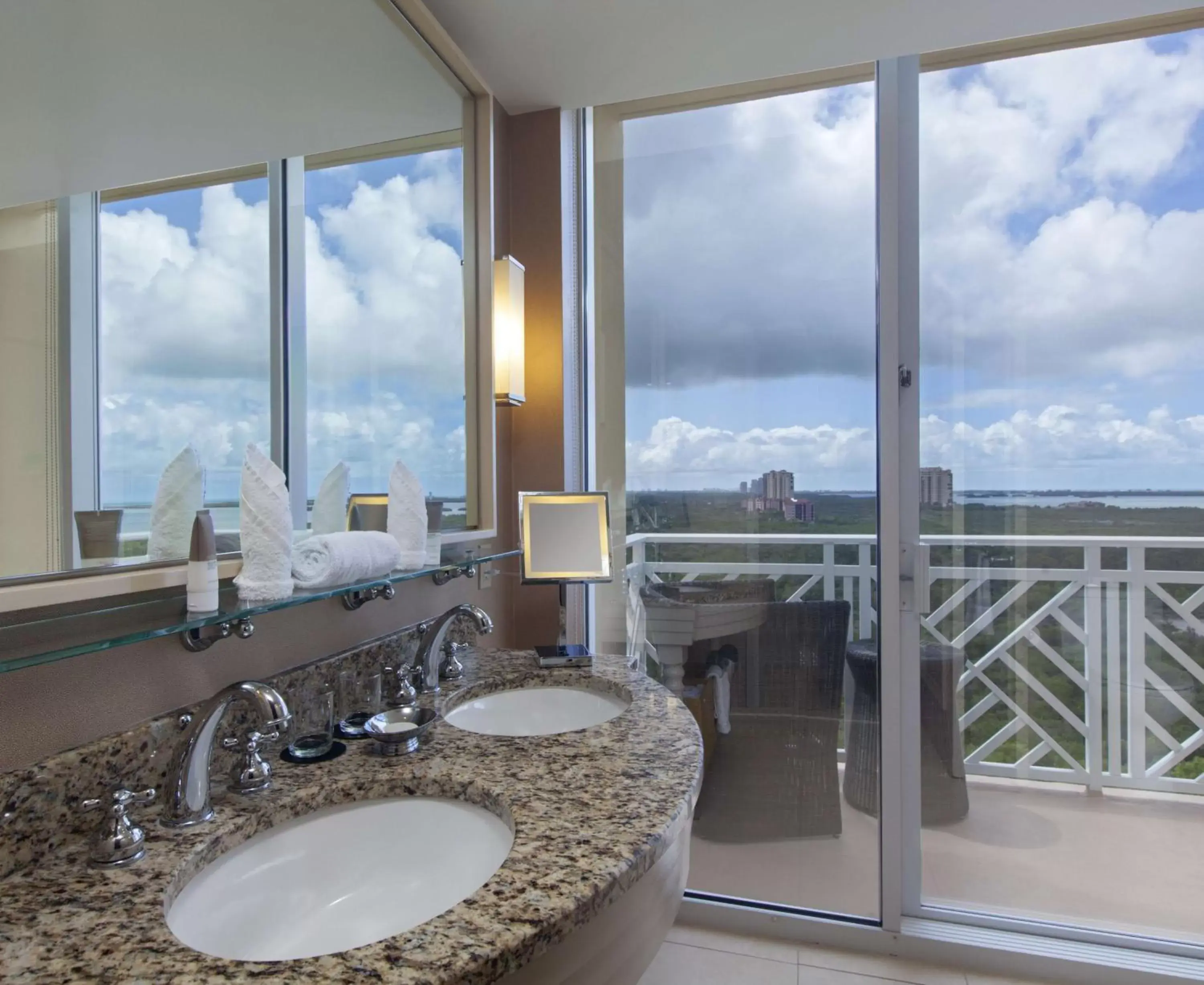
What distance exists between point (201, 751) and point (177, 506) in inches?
13.3

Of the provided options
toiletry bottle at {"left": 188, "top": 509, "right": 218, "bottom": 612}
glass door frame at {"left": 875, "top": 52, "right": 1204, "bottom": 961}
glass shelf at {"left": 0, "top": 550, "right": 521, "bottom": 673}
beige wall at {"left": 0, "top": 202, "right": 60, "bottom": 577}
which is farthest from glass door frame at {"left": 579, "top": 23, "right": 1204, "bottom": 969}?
beige wall at {"left": 0, "top": 202, "right": 60, "bottom": 577}

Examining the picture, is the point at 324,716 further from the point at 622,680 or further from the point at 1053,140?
the point at 1053,140

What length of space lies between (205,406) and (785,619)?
168 centimetres

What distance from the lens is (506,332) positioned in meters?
1.95

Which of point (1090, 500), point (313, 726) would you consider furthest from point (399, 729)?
point (1090, 500)

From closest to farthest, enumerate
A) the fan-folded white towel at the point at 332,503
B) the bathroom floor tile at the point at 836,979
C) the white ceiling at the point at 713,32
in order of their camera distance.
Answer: the fan-folded white towel at the point at 332,503 → the white ceiling at the point at 713,32 → the bathroom floor tile at the point at 836,979

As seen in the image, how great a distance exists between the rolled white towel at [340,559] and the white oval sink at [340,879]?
0.34 metres

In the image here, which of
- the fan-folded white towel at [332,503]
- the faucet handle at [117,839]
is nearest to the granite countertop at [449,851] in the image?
the faucet handle at [117,839]

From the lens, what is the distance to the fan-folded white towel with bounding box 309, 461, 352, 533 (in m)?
1.26

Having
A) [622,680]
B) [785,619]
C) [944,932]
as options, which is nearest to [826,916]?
[944,932]

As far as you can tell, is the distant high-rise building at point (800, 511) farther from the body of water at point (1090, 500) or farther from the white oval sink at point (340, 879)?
the white oval sink at point (340, 879)

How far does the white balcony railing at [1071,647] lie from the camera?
6.17ft

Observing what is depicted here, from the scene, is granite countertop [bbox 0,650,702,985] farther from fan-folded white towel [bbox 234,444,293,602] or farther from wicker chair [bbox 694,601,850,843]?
wicker chair [bbox 694,601,850,843]

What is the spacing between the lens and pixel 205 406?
1005 mm
